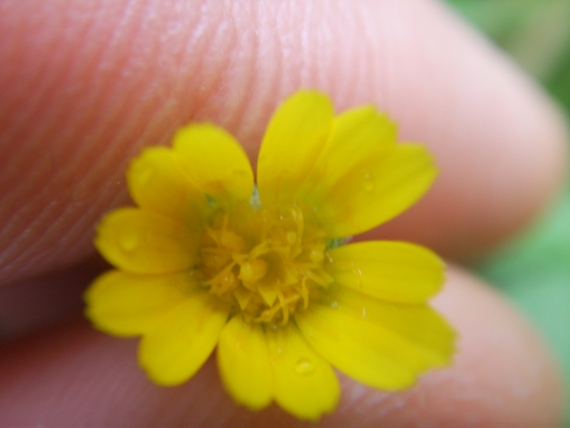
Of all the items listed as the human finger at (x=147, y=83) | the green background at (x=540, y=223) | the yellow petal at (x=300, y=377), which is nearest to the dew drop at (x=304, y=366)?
the yellow petal at (x=300, y=377)

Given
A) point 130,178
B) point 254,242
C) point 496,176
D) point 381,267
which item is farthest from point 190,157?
point 496,176

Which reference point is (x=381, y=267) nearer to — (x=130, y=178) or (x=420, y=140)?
(x=130, y=178)

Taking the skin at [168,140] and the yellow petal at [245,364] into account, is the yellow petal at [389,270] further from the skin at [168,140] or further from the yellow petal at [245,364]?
the skin at [168,140]

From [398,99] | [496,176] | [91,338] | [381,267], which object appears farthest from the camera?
[496,176]

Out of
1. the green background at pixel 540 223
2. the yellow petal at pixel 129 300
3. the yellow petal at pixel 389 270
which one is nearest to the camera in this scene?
the yellow petal at pixel 129 300

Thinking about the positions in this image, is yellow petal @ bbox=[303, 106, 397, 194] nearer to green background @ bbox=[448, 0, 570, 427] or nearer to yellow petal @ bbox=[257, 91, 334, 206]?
yellow petal @ bbox=[257, 91, 334, 206]

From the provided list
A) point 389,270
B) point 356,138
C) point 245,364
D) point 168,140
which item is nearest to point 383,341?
point 389,270
